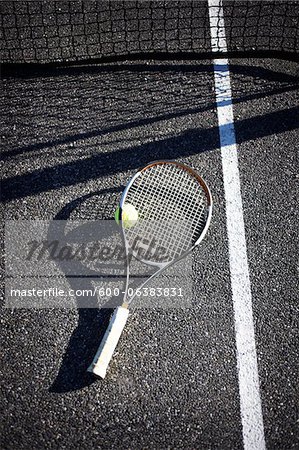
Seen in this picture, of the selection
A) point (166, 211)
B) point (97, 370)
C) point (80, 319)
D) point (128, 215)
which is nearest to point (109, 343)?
point (97, 370)

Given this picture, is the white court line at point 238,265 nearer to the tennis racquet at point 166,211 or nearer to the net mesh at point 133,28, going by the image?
the net mesh at point 133,28

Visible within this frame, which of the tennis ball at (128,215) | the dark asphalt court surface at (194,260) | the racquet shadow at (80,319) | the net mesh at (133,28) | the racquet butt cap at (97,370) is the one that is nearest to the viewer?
the racquet butt cap at (97,370)

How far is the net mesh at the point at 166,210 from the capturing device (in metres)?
4.79

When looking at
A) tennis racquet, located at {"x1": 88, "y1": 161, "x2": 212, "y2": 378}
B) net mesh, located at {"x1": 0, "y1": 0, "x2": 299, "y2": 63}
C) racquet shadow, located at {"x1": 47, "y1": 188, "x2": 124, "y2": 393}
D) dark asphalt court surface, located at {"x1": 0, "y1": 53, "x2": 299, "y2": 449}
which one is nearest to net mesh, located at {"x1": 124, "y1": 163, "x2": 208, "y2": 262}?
tennis racquet, located at {"x1": 88, "y1": 161, "x2": 212, "y2": 378}

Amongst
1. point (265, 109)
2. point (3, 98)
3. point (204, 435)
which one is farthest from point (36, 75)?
point (204, 435)

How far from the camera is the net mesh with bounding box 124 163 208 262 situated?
4789 mm

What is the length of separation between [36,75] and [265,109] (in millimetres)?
2560

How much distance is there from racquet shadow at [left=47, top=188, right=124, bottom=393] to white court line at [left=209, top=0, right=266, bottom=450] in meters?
1.16

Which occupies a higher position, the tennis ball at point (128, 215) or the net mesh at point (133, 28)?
the net mesh at point (133, 28)

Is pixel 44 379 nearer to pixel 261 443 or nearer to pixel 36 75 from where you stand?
pixel 261 443

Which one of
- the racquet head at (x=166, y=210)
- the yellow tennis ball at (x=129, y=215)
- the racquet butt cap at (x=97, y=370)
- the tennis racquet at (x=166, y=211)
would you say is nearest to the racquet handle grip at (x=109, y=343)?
the racquet butt cap at (x=97, y=370)

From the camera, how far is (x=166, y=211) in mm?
4891

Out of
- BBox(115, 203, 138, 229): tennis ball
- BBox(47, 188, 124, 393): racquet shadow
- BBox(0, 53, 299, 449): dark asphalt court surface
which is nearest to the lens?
BBox(0, 53, 299, 449): dark asphalt court surface

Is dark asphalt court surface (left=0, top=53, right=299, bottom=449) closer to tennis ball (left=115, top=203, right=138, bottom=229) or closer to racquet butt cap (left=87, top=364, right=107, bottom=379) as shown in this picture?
racquet butt cap (left=87, top=364, right=107, bottom=379)
